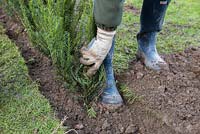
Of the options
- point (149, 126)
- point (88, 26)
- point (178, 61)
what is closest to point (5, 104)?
point (88, 26)

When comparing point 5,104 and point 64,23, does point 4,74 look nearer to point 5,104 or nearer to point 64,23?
point 5,104

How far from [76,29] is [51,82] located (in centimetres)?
48

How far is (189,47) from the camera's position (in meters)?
3.45

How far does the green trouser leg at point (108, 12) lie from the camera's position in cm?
214

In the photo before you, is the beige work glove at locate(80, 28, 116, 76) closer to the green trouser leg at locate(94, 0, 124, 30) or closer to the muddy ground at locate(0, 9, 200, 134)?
the green trouser leg at locate(94, 0, 124, 30)

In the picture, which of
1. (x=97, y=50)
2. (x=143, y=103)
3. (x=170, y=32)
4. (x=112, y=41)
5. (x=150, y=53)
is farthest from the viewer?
(x=170, y=32)

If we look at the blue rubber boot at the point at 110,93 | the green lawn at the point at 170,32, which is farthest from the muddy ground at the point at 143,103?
the green lawn at the point at 170,32

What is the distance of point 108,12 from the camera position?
2160 mm

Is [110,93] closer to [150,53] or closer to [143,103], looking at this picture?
[143,103]

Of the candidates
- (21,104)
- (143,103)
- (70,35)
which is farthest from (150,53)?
(21,104)

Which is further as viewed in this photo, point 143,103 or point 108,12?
point 143,103

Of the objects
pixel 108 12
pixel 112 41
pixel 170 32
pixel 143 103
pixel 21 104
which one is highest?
pixel 108 12

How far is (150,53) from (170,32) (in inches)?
33.8

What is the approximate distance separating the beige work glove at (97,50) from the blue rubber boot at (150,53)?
0.66m
